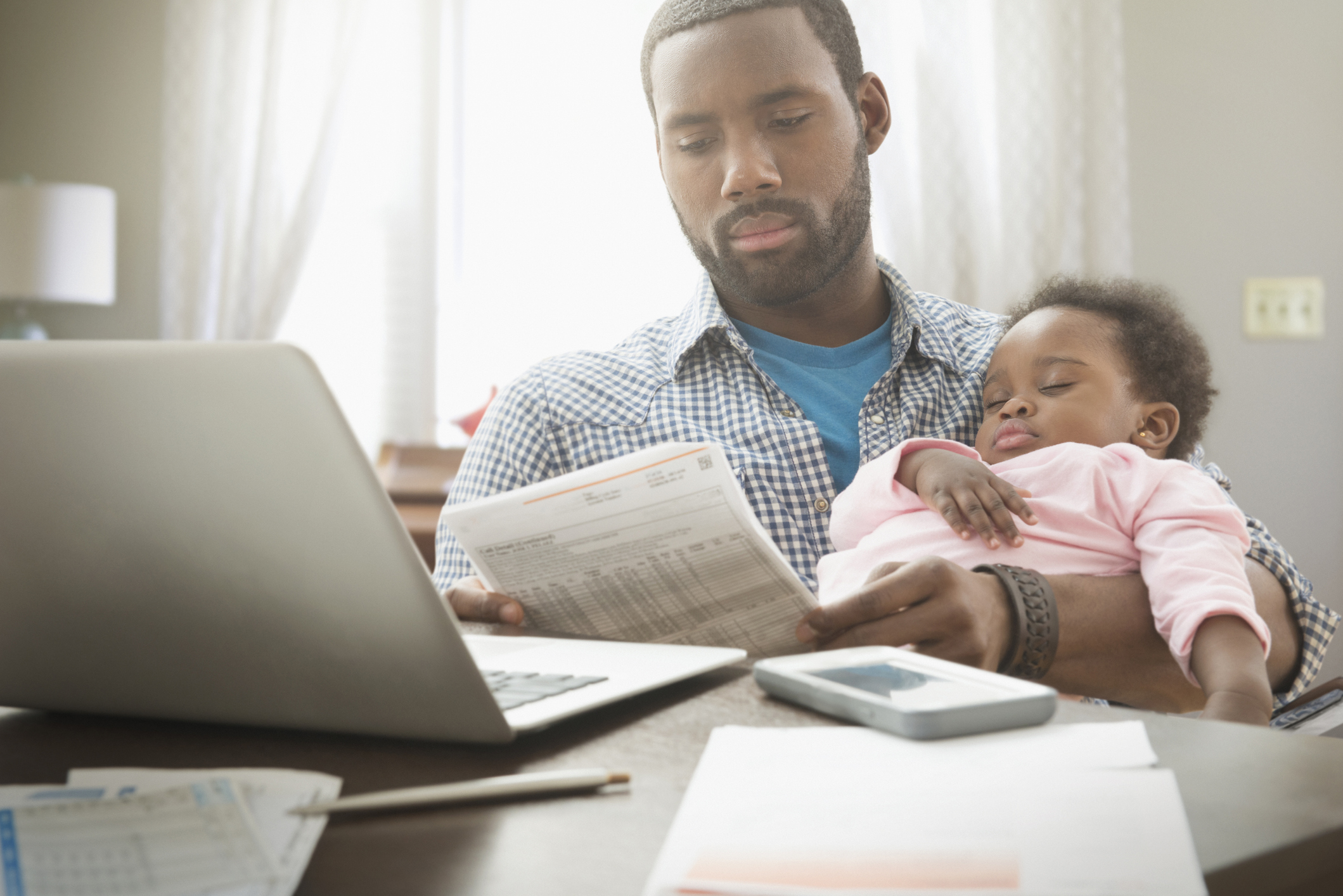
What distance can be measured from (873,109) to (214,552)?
4.13 ft

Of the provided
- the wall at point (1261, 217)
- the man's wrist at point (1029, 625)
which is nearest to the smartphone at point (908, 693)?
the man's wrist at point (1029, 625)

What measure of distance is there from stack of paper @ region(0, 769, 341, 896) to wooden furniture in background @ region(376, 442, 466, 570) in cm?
204

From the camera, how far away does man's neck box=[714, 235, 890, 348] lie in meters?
1.42

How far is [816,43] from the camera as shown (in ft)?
4.52

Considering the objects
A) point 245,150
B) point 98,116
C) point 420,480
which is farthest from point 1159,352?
point 98,116

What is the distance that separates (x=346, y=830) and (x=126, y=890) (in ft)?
0.24

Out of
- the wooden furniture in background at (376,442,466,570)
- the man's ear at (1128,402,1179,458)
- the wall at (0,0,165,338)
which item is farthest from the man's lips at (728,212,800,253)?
the wall at (0,0,165,338)

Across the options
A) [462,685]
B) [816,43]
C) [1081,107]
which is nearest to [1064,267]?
[1081,107]

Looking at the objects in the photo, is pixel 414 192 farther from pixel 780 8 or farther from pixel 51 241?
pixel 780 8

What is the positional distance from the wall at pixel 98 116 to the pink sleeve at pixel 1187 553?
10.2ft

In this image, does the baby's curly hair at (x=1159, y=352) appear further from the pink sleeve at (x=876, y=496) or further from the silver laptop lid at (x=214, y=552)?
the silver laptop lid at (x=214, y=552)

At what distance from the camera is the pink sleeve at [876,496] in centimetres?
106

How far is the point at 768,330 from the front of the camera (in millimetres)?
1438

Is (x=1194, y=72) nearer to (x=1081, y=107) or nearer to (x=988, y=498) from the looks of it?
(x=1081, y=107)
